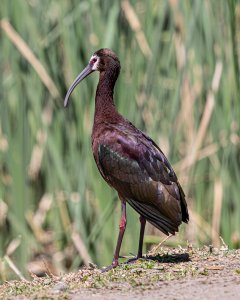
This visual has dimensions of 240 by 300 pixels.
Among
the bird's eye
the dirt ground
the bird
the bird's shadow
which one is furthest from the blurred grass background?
the dirt ground

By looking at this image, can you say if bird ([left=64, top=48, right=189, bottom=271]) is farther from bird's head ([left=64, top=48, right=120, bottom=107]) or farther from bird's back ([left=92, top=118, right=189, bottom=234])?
bird's head ([left=64, top=48, right=120, bottom=107])

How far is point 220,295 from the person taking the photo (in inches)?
186

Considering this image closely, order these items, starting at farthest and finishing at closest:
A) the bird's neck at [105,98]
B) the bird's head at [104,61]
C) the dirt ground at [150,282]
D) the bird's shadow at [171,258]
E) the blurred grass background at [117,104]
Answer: the blurred grass background at [117,104]
the bird's head at [104,61]
the bird's neck at [105,98]
the bird's shadow at [171,258]
the dirt ground at [150,282]

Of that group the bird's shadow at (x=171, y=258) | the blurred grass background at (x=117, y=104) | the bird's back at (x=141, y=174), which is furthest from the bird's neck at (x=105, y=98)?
the bird's shadow at (x=171, y=258)

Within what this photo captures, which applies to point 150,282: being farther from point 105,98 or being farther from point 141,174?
point 105,98

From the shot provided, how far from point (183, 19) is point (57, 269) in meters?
2.60

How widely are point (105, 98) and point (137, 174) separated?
76 cm

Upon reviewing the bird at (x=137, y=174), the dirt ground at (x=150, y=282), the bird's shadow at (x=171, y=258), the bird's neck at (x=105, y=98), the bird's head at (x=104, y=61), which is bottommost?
the dirt ground at (x=150, y=282)

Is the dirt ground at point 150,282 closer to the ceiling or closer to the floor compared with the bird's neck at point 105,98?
closer to the floor

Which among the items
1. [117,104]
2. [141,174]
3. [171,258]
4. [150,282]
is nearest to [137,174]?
[141,174]

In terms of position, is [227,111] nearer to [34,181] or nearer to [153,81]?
[153,81]

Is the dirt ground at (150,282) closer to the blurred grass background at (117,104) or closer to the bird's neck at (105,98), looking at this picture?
the bird's neck at (105,98)

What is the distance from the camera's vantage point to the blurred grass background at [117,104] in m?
7.62

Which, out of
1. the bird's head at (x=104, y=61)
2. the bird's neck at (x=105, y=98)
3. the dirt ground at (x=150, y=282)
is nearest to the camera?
the dirt ground at (x=150, y=282)
